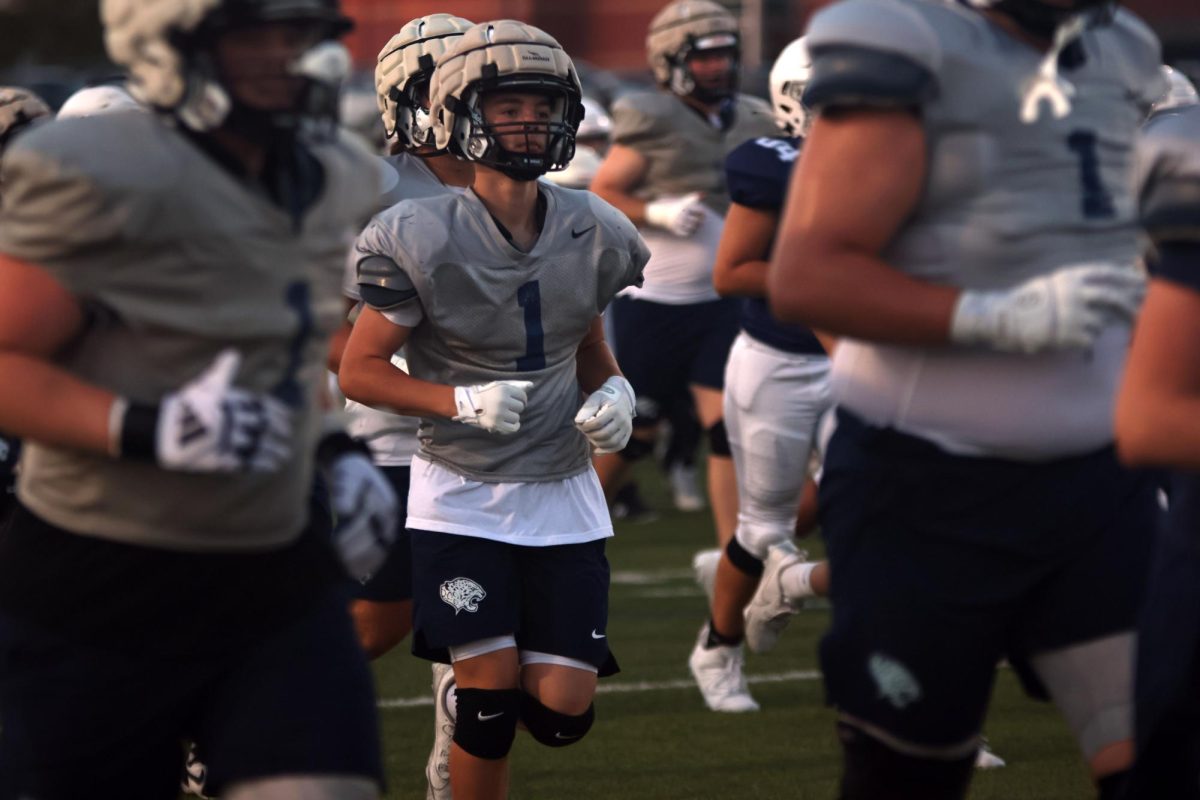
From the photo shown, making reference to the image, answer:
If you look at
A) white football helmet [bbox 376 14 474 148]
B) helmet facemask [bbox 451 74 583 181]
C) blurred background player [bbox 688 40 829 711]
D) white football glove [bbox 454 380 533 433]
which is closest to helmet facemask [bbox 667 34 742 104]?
blurred background player [bbox 688 40 829 711]

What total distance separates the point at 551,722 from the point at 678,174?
4483 mm

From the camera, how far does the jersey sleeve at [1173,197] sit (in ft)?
9.42

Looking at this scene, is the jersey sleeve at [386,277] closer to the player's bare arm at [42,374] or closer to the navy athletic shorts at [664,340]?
the player's bare arm at [42,374]

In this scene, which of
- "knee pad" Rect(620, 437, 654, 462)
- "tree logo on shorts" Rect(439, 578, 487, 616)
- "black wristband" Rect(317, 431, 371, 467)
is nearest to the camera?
"black wristband" Rect(317, 431, 371, 467)

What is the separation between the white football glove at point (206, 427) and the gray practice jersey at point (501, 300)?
1.75 m

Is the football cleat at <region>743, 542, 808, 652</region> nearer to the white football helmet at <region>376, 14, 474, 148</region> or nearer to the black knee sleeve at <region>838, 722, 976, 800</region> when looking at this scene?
the white football helmet at <region>376, 14, 474, 148</region>

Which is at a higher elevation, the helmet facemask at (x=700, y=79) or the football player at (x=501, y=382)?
the football player at (x=501, y=382)

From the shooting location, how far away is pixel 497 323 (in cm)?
475

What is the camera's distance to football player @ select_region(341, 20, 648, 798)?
471cm

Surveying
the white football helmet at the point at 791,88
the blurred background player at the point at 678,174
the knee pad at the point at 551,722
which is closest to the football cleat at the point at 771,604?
the white football helmet at the point at 791,88

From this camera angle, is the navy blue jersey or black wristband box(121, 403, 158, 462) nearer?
black wristband box(121, 403, 158, 462)

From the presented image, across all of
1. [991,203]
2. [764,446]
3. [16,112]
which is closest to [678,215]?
[764,446]

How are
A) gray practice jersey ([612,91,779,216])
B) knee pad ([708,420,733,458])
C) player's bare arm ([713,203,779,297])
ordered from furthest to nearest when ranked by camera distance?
gray practice jersey ([612,91,779,216]), knee pad ([708,420,733,458]), player's bare arm ([713,203,779,297])

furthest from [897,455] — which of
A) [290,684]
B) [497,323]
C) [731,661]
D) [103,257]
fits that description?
[731,661]
